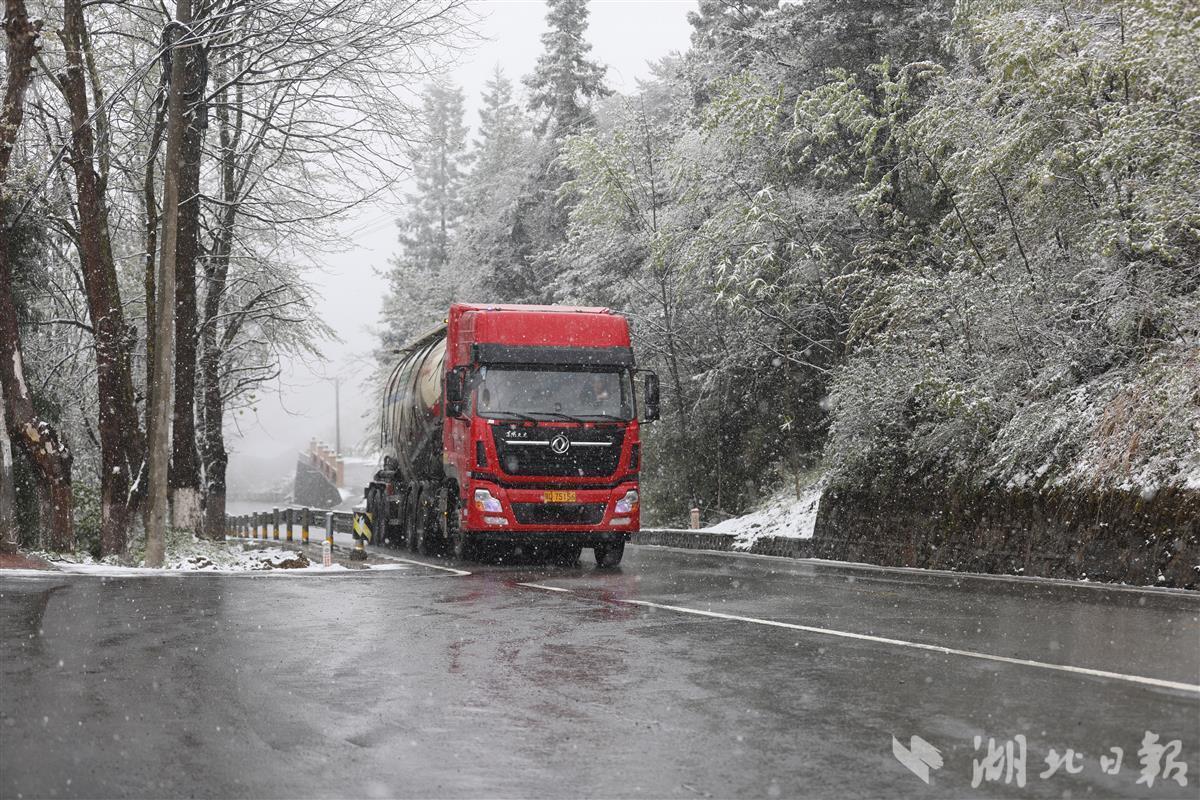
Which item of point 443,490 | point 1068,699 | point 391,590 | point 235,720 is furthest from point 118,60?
point 1068,699

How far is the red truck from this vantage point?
1803 centimetres

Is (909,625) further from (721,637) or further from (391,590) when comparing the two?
(391,590)

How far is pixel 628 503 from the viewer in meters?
18.5

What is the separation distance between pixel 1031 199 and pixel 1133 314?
2935mm

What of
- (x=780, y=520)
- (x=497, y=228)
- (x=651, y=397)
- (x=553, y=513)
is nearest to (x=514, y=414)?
(x=553, y=513)

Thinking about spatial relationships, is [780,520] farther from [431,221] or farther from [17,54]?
[431,221]

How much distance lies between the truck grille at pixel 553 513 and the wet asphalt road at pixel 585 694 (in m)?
5.06

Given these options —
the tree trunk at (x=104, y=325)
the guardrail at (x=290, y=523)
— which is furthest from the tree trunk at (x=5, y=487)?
the guardrail at (x=290, y=523)

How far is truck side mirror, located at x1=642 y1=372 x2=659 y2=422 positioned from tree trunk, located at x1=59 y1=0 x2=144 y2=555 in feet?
26.7

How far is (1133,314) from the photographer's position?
15812 millimetres

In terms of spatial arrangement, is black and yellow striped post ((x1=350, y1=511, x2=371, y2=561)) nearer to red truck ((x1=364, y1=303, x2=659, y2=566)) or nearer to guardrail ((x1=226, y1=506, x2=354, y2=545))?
guardrail ((x1=226, y1=506, x2=354, y2=545))

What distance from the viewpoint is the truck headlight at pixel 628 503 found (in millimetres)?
18406

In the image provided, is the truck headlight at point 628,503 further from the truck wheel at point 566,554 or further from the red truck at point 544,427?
the truck wheel at point 566,554

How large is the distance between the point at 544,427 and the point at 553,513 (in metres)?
1.26
